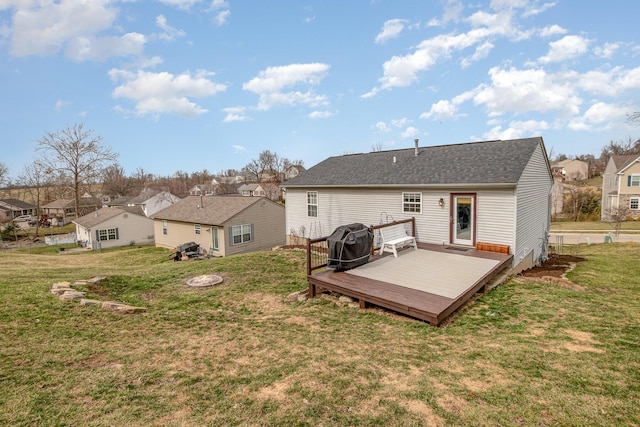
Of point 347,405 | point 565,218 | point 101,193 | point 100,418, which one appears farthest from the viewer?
point 101,193

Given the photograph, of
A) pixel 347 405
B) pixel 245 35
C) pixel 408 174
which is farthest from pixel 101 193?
pixel 347 405

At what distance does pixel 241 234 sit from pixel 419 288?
58.5 ft

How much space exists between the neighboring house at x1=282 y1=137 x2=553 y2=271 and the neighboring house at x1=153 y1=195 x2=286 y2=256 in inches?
336

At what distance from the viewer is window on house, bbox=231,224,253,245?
22.1 m

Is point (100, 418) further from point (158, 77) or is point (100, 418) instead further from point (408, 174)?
point (158, 77)

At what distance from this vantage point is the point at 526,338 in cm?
495

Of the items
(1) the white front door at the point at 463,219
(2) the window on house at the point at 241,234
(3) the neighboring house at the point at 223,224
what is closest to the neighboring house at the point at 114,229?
(3) the neighboring house at the point at 223,224

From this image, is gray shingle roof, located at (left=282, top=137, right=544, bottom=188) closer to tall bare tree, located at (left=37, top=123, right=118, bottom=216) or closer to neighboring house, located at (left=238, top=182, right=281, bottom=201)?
tall bare tree, located at (left=37, top=123, right=118, bottom=216)

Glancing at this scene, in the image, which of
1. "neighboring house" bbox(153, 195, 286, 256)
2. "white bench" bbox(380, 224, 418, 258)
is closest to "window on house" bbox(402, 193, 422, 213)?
"white bench" bbox(380, 224, 418, 258)

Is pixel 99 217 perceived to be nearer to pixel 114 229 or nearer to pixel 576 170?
pixel 114 229

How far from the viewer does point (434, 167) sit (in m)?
11.8

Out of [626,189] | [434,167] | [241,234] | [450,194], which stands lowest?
[241,234]

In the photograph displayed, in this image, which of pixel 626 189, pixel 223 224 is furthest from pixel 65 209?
pixel 626 189

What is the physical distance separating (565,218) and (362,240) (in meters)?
38.0
